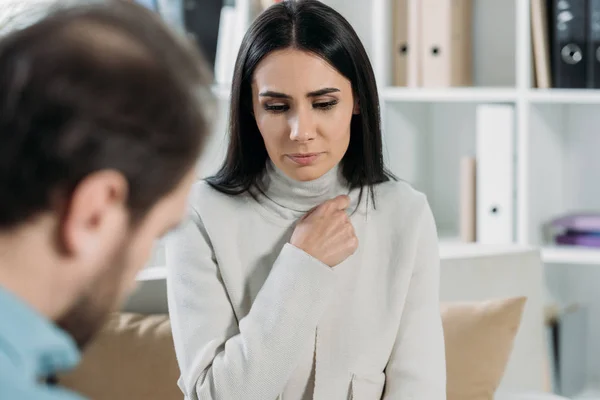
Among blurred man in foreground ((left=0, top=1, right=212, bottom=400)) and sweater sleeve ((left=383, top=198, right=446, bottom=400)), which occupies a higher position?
blurred man in foreground ((left=0, top=1, right=212, bottom=400))

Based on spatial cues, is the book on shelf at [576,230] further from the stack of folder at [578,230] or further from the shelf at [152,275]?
the shelf at [152,275]

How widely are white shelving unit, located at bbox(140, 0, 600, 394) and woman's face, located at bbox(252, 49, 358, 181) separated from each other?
41.1 inches

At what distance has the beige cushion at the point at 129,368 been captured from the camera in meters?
1.63

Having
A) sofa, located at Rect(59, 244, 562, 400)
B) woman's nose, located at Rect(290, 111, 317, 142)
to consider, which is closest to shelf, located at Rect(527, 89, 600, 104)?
sofa, located at Rect(59, 244, 562, 400)

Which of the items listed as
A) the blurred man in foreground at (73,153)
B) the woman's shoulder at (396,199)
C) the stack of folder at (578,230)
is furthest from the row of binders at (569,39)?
the blurred man in foreground at (73,153)

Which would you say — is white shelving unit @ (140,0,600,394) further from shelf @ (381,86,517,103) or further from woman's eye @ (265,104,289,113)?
woman's eye @ (265,104,289,113)

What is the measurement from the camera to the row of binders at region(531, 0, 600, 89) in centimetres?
232

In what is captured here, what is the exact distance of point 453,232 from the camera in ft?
8.99

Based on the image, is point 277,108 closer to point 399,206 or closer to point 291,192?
point 291,192

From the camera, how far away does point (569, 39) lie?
7.66 feet

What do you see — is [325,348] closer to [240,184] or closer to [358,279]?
[358,279]

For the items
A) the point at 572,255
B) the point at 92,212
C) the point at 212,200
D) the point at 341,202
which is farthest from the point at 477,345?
the point at 92,212

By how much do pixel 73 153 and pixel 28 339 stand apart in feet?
0.33

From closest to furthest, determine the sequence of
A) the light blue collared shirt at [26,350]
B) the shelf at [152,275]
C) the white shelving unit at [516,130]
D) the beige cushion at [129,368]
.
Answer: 1. the light blue collared shirt at [26,350]
2. the beige cushion at [129,368]
3. the shelf at [152,275]
4. the white shelving unit at [516,130]
